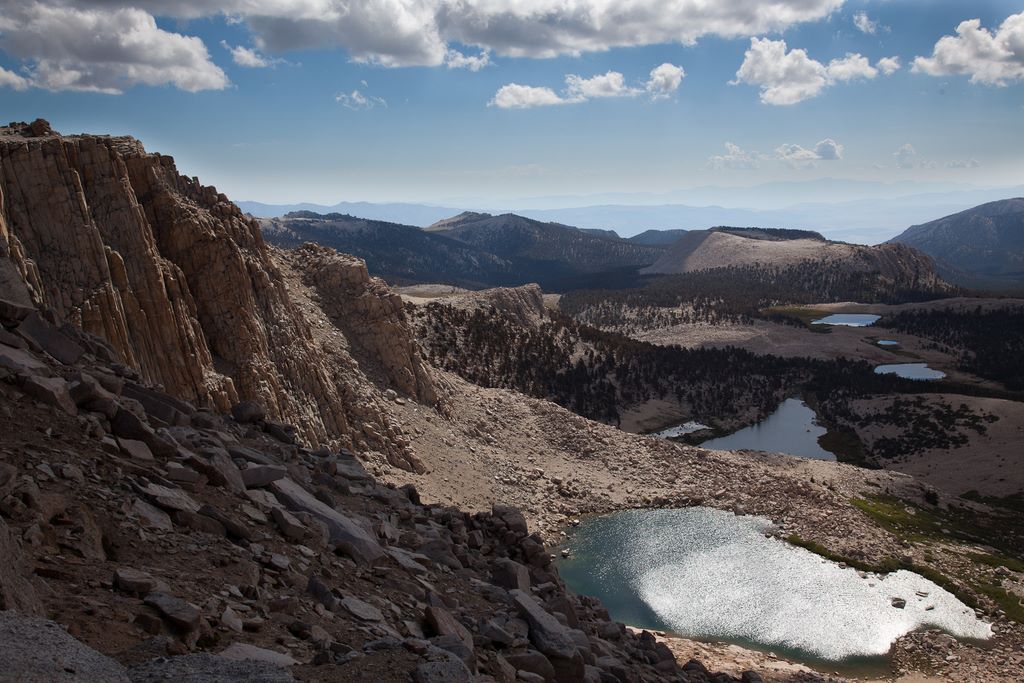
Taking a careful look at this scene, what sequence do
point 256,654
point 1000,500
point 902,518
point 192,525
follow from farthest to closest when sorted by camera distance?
point 1000,500
point 902,518
point 192,525
point 256,654

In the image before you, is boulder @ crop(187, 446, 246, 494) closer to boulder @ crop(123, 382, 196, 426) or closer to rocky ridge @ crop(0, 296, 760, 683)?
rocky ridge @ crop(0, 296, 760, 683)

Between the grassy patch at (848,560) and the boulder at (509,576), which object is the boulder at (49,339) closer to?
the boulder at (509,576)

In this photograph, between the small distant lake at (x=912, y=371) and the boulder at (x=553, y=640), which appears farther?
the small distant lake at (x=912, y=371)

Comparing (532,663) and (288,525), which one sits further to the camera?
(288,525)

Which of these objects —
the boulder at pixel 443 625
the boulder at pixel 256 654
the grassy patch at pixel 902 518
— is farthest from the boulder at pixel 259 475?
the grassy patch at pixel 902 518

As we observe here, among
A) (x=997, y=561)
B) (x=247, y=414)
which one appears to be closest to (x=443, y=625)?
(x=247, y=414)

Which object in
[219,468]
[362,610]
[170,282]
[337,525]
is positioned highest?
[170,282]

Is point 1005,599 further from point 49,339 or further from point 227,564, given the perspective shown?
point 49,339
